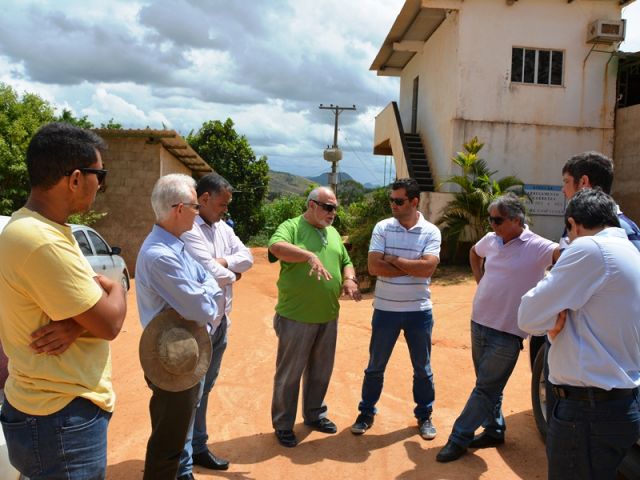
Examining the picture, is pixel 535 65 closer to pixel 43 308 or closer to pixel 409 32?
pixel 409 32

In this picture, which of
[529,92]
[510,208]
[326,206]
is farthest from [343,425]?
[529,92]

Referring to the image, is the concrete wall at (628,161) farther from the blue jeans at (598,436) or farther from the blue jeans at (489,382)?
the blue jeans at (598,436)

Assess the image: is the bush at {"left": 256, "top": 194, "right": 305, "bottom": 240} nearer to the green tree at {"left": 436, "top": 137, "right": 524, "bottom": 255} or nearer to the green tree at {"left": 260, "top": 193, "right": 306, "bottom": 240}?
the green tree at {"left": 260, "top": 193, "right": 306, "bottom": 240}

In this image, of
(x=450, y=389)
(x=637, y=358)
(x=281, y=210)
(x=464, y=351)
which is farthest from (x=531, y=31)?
(x=281, y=210)

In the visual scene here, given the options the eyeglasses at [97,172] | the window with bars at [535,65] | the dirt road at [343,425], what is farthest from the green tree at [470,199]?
the eyeglasses at [97,172]

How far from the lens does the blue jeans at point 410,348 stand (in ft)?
15.3

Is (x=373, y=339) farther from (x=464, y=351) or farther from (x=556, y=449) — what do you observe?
(x=464, y=351)

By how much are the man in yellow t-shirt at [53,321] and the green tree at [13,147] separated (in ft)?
45.0

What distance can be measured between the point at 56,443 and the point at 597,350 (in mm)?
2295

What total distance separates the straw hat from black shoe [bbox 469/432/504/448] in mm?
2495

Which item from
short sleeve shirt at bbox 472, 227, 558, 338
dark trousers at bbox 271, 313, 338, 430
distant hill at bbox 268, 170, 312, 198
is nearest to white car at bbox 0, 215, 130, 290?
dark trousers at bbox 271, 313, 338, 430

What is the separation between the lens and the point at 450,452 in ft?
13.7

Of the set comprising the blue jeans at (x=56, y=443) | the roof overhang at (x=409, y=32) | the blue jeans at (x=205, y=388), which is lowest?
the blue jeans at (x=205, y=388)

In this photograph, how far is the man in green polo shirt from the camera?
4.48m
